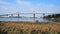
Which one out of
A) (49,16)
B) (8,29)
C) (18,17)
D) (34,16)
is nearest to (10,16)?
(18,17)

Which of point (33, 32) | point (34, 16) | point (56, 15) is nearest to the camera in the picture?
point (33, 32)

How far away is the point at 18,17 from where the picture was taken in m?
20.1

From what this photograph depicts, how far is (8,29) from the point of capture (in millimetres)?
9812

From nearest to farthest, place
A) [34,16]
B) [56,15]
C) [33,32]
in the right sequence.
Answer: [33,32] → [34,16] → [56,15]

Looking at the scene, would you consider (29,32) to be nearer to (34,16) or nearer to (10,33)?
(10,33)

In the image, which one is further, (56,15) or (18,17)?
(56,15)

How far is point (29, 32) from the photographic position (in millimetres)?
9289

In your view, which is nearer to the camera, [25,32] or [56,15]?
[25,32]

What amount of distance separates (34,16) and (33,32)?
34.6ft

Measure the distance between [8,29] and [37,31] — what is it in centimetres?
146

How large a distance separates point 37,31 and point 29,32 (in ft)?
1.23

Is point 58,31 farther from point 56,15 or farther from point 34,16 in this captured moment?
point 56,15

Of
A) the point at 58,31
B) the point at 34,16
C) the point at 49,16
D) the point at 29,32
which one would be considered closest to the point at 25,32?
the point at 29,32

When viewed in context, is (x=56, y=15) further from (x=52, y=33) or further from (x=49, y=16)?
(x=52, y=33)
